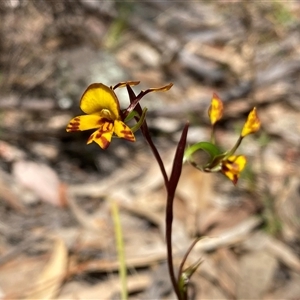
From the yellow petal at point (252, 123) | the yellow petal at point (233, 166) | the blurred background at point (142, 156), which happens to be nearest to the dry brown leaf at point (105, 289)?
the blurred background at point (142, 156)

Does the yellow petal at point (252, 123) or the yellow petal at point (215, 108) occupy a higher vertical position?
the yellow petal at point (215, 108)

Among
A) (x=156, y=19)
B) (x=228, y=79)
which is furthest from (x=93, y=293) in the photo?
(x=156, y=19)

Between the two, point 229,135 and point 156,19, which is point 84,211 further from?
point 156,19

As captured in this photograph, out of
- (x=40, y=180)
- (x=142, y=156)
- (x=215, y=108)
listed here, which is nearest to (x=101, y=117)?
(x=215, y=108)

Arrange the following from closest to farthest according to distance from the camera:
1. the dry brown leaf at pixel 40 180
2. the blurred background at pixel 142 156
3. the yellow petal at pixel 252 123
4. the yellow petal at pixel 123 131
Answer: the yellow petal at pixel 123 131 → the yellow petal at pixel 252 123 → the blurred background at pixel 142 156 → the dry brown leaf at pixel 40 180

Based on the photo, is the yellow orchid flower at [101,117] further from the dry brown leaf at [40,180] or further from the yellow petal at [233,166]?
the dry brown leaf at [40,180]

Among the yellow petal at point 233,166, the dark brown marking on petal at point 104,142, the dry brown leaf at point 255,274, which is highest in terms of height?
the dark brown marking on petal at point 104,142

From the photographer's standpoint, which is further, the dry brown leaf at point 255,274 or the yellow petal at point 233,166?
the dry brown leaf at point 255,274
